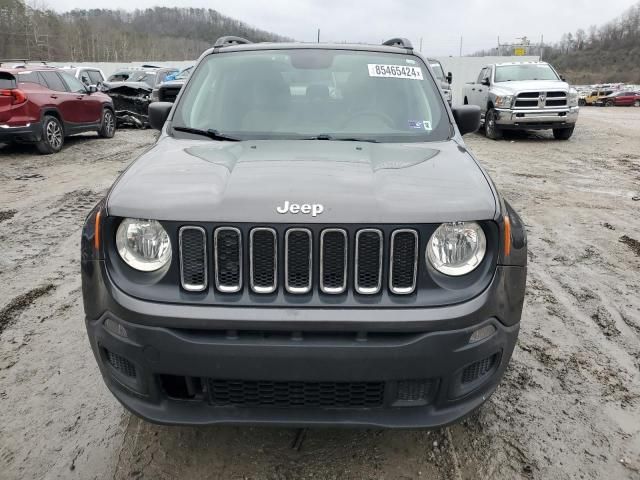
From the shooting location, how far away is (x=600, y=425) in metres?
2.67

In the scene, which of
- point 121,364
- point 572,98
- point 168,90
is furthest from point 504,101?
point 121,364

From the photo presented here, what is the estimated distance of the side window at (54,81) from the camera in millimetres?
11180

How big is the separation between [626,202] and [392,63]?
5132 millimetres

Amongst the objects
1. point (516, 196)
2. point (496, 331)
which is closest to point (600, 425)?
point (496, 331)

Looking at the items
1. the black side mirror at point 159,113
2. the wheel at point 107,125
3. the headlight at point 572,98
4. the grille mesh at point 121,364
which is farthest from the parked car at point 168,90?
the headlight at point 572,98

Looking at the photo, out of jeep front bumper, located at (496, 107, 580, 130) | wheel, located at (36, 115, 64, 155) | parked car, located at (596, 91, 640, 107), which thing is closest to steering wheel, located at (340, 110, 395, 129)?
wheel, located at (36, 115, 64, 155)

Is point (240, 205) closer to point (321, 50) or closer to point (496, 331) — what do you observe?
point (496, 331)

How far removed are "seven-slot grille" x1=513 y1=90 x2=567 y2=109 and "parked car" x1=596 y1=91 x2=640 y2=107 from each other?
3292 cm

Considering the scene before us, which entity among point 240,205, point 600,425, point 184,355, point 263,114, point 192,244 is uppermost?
point 263,114

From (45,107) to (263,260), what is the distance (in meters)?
9.99

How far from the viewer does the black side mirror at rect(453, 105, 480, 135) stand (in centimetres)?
365

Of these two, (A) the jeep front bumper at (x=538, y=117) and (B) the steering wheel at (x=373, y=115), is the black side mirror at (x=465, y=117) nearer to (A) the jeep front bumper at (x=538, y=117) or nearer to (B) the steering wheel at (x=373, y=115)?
(B) the steering wheel at (x=373, y=115)

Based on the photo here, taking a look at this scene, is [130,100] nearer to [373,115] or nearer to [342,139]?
[373,115]

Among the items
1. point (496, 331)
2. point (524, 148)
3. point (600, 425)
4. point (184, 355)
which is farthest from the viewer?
point (524, 148)
